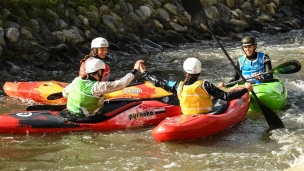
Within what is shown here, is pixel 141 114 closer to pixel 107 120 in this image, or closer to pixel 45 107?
pixel 107 120

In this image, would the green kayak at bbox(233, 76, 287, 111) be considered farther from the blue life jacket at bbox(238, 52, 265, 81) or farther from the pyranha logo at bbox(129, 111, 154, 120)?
the pyranha logo at bbox(129, 111, 154, 120)

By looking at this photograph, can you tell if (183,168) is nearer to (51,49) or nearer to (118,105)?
(118,105)

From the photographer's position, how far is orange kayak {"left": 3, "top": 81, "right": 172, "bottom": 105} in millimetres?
8594

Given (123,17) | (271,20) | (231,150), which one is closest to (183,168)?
(231,150)

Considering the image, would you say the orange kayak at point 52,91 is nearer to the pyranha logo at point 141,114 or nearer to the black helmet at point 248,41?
the pyranha logo at point 141,114

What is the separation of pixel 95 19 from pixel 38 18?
153 centimetres

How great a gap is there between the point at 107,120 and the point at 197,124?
4.24 ft

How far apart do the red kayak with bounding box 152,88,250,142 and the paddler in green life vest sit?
808 mm

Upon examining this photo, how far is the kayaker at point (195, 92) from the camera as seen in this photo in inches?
269

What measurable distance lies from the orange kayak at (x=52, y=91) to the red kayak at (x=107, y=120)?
0.67 m

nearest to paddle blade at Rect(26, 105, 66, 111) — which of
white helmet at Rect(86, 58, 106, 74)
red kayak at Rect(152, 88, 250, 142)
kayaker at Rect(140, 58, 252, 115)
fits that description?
white helmet at Rect(86, 58, 106, 74)

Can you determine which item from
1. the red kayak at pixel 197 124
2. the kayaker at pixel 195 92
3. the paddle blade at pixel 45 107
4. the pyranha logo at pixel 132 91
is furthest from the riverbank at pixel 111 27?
the paddle blade at pixel 45 107

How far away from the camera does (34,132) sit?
7.28 m

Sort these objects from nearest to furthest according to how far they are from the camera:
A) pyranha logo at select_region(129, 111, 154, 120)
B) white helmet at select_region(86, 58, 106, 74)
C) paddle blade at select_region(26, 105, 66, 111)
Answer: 1. white helmet at select_region(86, 58, 106, 74)
2. pyranha logo at select_region(129, 111, 154, 120)
3. paddle blade at select_region(26, 105, 66, 111)
